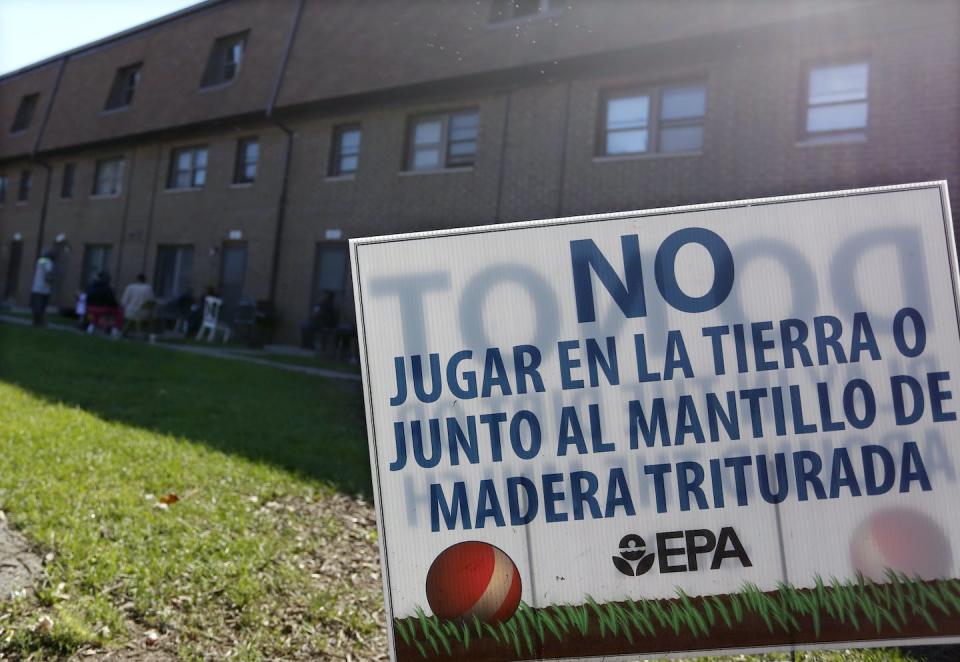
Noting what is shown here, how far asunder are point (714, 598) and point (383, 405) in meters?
0.91

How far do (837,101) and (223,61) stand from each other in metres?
17.9

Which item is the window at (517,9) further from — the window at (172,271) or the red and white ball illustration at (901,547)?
the red and white ball illustration at (901,547)

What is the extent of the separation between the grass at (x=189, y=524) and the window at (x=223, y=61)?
54.1 ft

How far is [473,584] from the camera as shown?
5.49 ft

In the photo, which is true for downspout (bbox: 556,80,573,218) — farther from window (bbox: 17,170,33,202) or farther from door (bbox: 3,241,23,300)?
door (bbox: 3,241,23,300)

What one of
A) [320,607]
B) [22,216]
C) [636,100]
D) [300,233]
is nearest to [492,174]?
[636,100]

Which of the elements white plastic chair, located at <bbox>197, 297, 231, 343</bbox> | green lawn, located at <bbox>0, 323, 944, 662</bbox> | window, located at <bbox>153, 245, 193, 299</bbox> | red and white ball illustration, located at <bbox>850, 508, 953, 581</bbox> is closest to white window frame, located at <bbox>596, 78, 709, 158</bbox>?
green lawn, located at <bbox>0, 323, 944, 662</bbox>

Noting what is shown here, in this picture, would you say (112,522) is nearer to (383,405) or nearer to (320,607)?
(320,607)

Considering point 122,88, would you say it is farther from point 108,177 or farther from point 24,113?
point 24,113

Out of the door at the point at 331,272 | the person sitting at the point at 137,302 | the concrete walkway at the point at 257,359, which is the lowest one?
the concrete walkway at the point at 257,359

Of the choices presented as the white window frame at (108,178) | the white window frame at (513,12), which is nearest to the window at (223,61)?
the white window frame at (108,178)

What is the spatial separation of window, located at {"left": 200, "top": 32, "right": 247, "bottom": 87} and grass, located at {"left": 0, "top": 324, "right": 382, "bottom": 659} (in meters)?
16.5

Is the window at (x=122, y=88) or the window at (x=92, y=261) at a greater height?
the window at (x=122, y=88)

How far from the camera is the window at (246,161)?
20.6m
